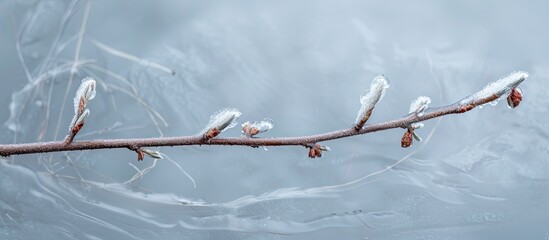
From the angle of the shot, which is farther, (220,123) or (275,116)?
(275,116)

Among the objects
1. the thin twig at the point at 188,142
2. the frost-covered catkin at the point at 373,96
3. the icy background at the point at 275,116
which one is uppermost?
the icy background at the point at 275,116

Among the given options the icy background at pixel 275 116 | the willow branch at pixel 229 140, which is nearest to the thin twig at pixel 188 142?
the willow branch at pixel 229 140

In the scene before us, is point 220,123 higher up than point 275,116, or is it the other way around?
point 275,116

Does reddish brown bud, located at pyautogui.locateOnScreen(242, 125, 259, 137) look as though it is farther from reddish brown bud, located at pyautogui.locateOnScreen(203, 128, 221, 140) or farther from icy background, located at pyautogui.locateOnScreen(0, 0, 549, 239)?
icy background, located at pyautogui.locateOnScreen(0, 0, 549, 239)

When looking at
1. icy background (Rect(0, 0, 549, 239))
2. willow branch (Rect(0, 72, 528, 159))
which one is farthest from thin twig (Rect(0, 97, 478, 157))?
icy background (Rect(0, 0, 549, 239))

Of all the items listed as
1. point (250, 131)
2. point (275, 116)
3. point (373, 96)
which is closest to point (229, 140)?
point (250, 131)

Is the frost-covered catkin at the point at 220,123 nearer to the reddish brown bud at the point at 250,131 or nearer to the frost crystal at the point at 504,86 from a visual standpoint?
the reddish brown bud at the point at 250,131

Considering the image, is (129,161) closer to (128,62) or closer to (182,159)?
(182,159)

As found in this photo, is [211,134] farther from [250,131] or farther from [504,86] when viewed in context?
[504,86]
